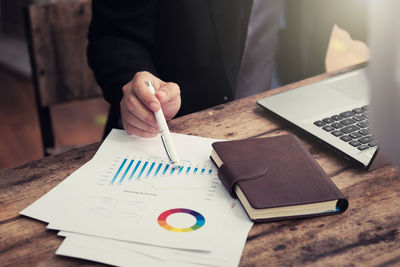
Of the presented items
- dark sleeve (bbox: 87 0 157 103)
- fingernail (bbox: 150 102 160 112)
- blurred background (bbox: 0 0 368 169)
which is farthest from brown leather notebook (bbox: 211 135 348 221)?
blurred background (bbox: 0 0 368 169)

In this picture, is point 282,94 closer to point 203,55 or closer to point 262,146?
point 262,146

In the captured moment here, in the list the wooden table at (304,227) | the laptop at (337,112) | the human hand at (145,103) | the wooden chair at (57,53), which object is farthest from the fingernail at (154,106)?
the wooden chair at (57,53)

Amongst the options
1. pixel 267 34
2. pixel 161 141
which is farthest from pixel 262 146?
pixel 267 34

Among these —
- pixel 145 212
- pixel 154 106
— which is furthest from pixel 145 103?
pixel 145 212

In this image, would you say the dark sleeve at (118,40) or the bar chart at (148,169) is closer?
the bar chart at (148,169)

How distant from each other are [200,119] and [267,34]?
60cm

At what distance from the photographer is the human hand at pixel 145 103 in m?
0.86

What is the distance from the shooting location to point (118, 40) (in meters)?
1.23

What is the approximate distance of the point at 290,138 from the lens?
82cm

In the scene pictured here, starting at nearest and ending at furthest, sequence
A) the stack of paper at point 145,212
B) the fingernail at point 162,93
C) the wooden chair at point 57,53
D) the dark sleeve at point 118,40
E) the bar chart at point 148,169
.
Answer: the stack of paper at point 145,212
the bar chart at point 148,169
the fingernail at point 162,93
the dark sleeve at point 118,40
the wooden chair at point 57,53

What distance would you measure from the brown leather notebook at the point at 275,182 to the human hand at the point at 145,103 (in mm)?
144

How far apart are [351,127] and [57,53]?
0.94 metres

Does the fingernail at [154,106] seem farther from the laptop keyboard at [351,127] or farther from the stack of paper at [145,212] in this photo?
the laptop keyboard at [351,127]

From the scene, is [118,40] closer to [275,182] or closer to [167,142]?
[167,142]
